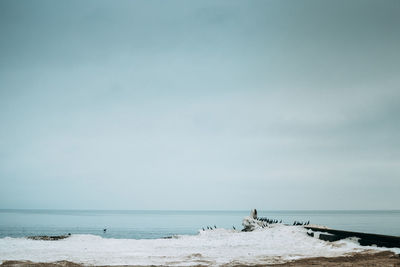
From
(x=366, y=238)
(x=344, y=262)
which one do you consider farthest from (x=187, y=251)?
(x=366, y=238)

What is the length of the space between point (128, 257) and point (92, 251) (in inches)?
119

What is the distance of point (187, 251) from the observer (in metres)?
17.3

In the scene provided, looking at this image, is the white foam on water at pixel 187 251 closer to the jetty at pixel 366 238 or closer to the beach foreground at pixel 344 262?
the jetty at pixel 366 238

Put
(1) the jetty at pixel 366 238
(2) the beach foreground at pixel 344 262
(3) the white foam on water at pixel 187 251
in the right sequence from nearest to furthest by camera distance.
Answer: (2) the beach foreground at pixel 344 262 < (3) the white foam on water at pixel 187 251 < (1) the jetty at pixel 366 238

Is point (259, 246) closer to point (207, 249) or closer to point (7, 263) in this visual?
point (207, 249)

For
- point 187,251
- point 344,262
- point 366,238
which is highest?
point 366,238

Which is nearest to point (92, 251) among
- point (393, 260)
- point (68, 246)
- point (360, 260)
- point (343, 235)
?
point (68, 246)

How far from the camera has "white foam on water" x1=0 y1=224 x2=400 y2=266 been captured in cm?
1429

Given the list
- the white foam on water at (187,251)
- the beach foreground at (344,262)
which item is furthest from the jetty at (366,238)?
the beach foreground at (344,262)

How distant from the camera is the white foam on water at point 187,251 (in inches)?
563

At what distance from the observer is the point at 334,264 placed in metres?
12.6

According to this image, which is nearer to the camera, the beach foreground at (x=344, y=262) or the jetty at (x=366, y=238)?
the beach foreground at (x=344, y=262)

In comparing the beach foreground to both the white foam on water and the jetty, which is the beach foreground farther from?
the jetty

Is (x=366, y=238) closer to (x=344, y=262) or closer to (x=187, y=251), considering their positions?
(x=344, y=262)
